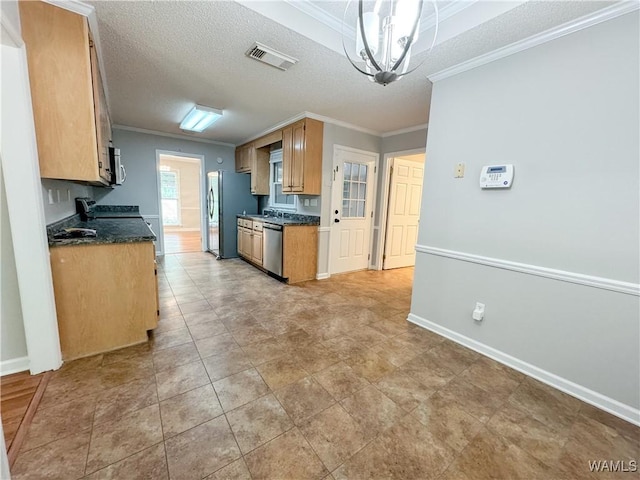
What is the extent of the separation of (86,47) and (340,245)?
3.57 m

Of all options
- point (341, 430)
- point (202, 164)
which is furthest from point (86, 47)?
point (202, 164)

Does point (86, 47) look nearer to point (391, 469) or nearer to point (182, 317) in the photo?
point (182, 317)

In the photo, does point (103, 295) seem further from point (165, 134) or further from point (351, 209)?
point (165, 134)

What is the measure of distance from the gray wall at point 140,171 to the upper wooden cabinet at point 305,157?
278cm

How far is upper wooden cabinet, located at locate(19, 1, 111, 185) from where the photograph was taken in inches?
63.6

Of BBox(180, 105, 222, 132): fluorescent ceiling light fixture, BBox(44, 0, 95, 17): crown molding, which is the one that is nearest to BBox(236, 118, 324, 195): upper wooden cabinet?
BBox(180, 105, 222, 132): fluorescent ceiling light fixture

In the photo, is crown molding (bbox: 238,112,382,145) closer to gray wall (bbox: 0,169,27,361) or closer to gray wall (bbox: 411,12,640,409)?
gray wall (bbox: 411,12,640,409)

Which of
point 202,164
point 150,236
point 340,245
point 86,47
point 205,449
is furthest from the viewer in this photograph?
point 202,164

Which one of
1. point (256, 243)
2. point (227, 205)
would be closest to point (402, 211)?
point (256, 243)

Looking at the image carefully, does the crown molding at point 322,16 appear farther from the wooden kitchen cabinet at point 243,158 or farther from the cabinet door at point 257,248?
the wooden kitchen cabinet at point 243,158

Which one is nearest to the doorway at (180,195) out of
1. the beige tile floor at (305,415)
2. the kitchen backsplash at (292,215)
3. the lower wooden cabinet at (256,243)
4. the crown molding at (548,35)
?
the kitchen backsplash at (292,215)

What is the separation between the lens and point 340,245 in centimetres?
444

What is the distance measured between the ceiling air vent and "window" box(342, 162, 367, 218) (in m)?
2.16

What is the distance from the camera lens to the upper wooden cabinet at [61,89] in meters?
1.62
